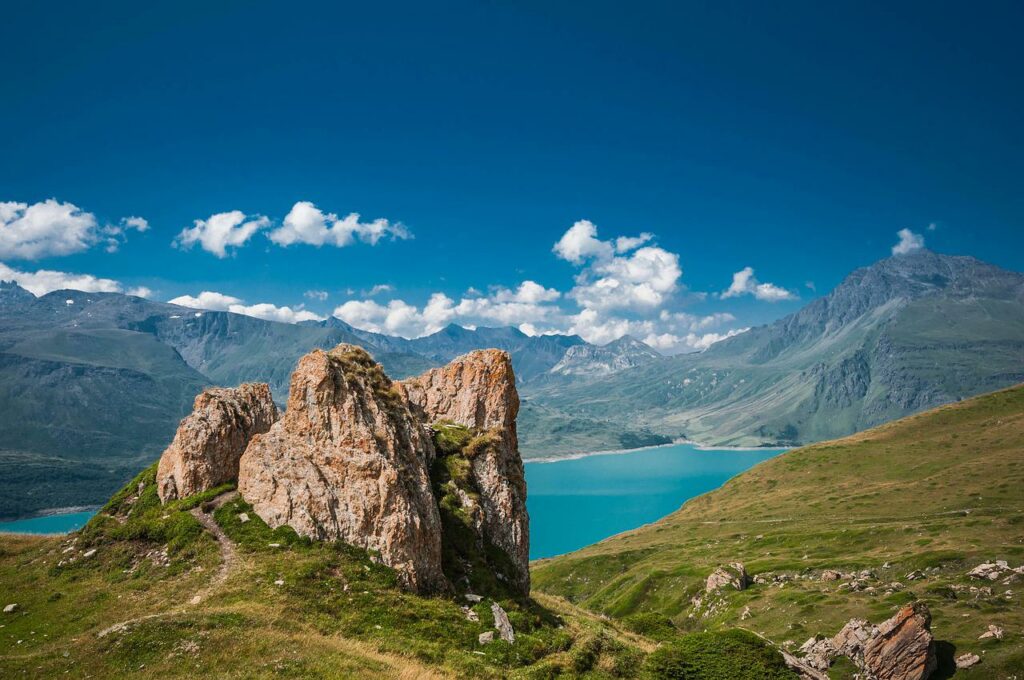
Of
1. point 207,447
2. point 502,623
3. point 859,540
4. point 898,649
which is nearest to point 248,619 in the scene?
Result: point 502,623

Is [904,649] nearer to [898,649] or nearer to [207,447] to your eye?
[898,649]

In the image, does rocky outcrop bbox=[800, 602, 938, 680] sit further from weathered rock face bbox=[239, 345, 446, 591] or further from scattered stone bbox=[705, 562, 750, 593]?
weathered rock face bbox=[239, 345, 446, 591]

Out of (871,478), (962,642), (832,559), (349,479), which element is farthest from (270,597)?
(871,478)

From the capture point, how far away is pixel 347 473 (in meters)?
26.4

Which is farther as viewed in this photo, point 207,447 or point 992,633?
point 992,633

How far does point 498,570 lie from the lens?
104 feet

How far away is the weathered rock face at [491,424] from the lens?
1348 inches

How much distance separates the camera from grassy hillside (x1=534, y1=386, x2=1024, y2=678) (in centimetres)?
5103

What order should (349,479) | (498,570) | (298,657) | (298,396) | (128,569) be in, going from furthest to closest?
(498,570) < (298,396) < (349,479) < (128,569) < (298,657)

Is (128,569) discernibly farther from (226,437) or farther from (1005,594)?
(1005,594)

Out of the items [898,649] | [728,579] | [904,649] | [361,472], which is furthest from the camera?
[728,579]

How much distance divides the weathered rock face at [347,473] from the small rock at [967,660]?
123ft

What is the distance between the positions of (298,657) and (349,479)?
9.28 meters

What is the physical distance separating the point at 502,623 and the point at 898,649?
3176 centimetres
